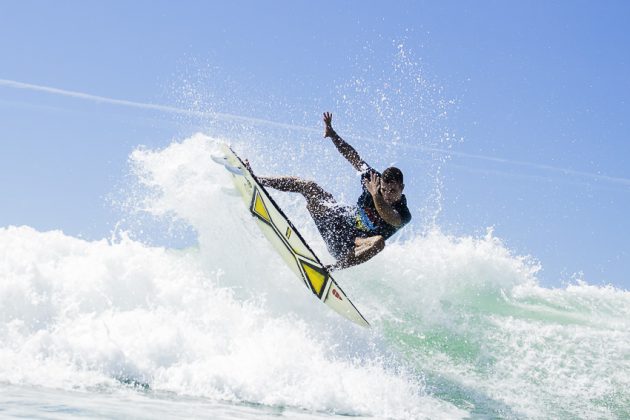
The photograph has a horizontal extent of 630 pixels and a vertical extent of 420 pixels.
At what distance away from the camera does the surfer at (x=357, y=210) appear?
7.04m

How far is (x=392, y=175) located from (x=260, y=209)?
1874 mm

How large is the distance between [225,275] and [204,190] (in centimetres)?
140

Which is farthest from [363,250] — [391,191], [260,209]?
[260,209]

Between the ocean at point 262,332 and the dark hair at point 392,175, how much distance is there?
1.99m

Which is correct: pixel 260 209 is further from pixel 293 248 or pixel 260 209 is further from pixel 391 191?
pixel 391 191

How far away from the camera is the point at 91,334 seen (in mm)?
6578

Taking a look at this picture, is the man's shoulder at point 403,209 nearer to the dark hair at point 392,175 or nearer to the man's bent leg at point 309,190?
the dark hair at point 392,175

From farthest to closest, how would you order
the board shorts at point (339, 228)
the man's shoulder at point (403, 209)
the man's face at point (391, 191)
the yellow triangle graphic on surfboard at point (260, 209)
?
1. the yellow triangle graphic on surfboard at point (260, 209)
2. the board shorts at point (339, 228)
3. the man's shoulder at point (403, 209)
4. the man's face at point (391, 191)

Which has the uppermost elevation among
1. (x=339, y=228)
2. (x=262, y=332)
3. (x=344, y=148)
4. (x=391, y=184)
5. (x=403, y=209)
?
(x=344, y=148)

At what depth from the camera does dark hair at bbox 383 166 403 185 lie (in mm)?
6973

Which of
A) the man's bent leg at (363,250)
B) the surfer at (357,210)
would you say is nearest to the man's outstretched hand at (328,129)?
the surfer at (357,210)

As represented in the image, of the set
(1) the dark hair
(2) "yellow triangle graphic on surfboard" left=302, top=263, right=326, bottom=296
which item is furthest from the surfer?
(2) "yellow triangle graphic on surfboard" left=302, top=263, right=326, bottom=296

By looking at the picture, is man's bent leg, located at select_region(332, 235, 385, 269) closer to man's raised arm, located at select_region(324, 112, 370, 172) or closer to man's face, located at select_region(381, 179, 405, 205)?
man's face, located at select_region(381, 179, 405, 205)

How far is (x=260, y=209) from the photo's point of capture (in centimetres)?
810
